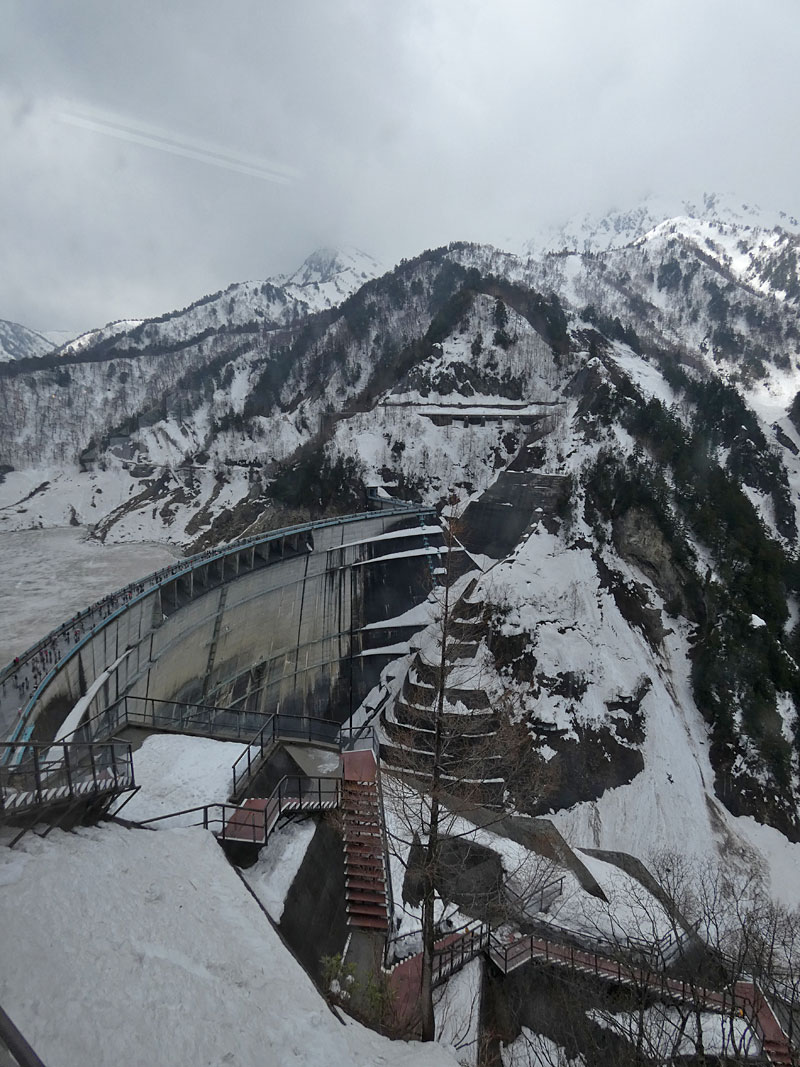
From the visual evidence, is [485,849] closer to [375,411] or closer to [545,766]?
[545,766]

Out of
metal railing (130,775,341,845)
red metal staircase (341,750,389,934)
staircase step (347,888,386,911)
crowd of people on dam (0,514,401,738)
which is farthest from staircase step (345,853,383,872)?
crowd of people on dam (0,514,401,738)

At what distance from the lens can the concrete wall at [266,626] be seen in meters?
22.2

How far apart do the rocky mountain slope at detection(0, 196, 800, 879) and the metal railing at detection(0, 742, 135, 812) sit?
35.4ft

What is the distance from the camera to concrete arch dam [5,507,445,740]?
21031 millimetres

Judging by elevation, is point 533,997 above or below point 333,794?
below

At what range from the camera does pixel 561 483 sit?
47.4 m

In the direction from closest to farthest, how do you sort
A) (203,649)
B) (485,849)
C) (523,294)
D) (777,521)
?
(485,849) → (203,649) → (777,521) → (523,294)

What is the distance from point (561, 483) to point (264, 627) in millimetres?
29898

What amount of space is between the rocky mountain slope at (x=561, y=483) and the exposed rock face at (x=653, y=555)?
157 millimetres

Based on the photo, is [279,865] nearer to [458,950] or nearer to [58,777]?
[58,777]

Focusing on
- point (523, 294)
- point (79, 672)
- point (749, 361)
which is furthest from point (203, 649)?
point (749, 361)

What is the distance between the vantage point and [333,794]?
12.4 meters

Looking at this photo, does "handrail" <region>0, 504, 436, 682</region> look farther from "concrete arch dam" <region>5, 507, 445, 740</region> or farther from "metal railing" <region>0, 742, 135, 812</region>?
"metal railing" <region>0, 742, 135, 812</region>

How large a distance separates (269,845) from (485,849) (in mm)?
10082
